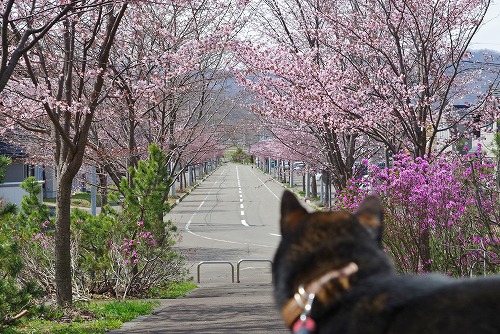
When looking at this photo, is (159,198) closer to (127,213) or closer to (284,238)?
(127,213)

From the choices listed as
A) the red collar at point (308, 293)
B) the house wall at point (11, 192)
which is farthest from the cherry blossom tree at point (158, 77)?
the house wall at point (11, 192)

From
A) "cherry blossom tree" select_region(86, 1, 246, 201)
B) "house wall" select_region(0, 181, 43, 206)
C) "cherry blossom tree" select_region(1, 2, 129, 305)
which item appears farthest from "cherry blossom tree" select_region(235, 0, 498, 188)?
"house wall" select_region(0, 181, 43, 206)

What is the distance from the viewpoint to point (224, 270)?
21.0 meters

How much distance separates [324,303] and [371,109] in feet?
40.9

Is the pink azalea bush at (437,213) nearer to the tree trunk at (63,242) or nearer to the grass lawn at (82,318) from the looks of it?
the grass lawn at (82,318)

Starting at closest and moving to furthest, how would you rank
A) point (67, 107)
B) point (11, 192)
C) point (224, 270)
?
point (67, 107)
point (224, 270)
point (11, 192)

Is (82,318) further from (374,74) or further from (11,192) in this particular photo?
(11,192)

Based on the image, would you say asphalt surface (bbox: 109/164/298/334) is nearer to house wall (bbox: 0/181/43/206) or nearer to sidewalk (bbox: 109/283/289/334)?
sidewalk (bbox: 109/283/289/334)

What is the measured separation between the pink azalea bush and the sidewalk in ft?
7.12

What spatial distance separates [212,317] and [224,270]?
1108 cm

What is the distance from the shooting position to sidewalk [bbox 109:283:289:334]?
28.6 feet

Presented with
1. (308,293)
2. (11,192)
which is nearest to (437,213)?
(308,293)

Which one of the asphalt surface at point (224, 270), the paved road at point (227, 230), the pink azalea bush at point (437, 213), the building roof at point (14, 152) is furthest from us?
the building roof at point (14, 152)

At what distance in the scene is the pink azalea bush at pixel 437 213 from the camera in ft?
29.6
